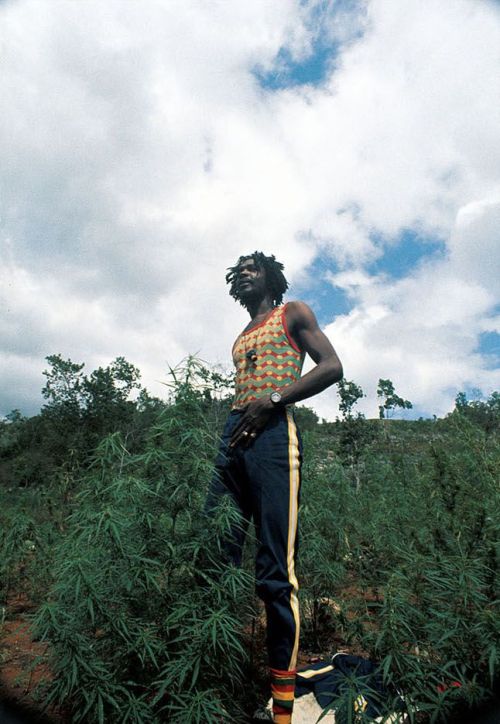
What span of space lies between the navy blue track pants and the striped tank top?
16 cm

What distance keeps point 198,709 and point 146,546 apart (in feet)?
2.23

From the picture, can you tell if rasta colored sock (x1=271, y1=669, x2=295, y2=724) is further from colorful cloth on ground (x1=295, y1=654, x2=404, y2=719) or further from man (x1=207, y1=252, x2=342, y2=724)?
colorful cloth on ground (x1=295, y1=654, x2=404, y2=719)

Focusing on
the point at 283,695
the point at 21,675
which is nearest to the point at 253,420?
the point at 283,695

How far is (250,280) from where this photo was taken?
288 cm

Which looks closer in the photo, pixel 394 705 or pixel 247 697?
pixel 394 705

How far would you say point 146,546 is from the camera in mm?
2119

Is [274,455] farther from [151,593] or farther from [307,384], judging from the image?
[151,593]

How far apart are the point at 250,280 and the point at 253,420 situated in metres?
1.05

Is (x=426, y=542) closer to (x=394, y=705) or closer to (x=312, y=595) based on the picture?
(x=312, y=595)

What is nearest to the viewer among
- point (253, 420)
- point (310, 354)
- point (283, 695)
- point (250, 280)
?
point (283, 695)

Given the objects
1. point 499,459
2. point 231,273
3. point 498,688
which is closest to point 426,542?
point 499,459

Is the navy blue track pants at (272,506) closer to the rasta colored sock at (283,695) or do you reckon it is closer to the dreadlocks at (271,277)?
the rasta colored sock at (283,695)

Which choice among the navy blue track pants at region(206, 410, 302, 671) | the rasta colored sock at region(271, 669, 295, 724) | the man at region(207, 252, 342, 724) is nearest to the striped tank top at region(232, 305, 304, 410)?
the man at region(207, 252, 342, 724)

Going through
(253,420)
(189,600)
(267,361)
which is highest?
(267,361)
